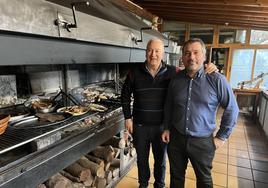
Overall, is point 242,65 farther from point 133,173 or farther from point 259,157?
point 133,173

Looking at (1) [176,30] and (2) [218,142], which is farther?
(1) [176,30]

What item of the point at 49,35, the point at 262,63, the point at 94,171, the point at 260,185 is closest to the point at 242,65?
the point at 262,63

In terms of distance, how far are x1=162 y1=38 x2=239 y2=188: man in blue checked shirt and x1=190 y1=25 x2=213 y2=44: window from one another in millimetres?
5963

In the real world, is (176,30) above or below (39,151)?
above

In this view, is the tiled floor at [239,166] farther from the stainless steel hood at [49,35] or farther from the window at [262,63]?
the window at [262,63]

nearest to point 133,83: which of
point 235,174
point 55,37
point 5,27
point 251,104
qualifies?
point 55,37

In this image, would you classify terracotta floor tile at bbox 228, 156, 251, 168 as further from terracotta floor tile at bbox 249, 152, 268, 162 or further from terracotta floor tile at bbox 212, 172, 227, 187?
terracotta floor tile at bbox 212, 172, 227, 187

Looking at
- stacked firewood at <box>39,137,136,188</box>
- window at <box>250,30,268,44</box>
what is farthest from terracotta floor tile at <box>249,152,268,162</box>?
window at <box>250,30,268,44</box>

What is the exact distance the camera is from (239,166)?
266 cm

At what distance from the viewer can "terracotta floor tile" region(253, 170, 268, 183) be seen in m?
2.37

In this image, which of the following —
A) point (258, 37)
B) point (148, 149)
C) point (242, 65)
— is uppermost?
point (258, 37)

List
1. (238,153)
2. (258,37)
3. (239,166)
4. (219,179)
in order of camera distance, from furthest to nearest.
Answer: (258,37) < (238,153) < (239,166) < (219,179)

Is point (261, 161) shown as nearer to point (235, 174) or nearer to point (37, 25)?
point (235, 174)

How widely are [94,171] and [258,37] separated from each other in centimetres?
656
